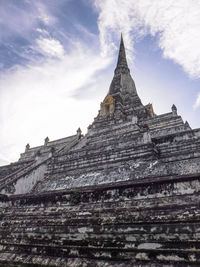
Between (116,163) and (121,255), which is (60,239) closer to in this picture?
(121,255)

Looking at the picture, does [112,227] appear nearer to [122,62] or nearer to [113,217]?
[113,217]

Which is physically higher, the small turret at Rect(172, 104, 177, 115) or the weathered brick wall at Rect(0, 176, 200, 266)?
the small turret at Rect(172, 104, 177, 115)

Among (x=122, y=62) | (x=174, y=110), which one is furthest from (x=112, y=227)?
(x=122, y=62)

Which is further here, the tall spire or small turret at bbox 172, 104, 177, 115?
the tall spire

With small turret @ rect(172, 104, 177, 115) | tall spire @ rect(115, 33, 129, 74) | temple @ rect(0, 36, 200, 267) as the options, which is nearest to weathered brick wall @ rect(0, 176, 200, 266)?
temple @ rect(0, 36, 200, 267)

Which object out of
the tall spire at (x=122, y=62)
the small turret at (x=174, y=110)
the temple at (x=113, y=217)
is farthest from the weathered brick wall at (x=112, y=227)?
the tall spire at (x=122, y=62)

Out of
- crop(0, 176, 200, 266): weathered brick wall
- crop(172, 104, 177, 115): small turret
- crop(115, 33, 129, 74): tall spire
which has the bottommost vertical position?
crop(0, 176, 200, 266): weathered brick wall

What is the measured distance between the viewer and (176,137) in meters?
13.1

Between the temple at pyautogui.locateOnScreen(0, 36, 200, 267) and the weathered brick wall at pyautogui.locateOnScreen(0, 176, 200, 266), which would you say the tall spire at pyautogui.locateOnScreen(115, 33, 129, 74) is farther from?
the weathered brick wall at pyautogui.locateOnScreen(0, 176, 200, 266)

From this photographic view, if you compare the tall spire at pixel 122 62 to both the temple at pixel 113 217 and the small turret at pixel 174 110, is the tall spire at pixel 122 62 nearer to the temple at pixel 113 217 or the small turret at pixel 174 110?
the small turret at pixel 174 110

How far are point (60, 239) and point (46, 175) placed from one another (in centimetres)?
819

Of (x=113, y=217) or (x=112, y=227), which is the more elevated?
(x=113, y=217)

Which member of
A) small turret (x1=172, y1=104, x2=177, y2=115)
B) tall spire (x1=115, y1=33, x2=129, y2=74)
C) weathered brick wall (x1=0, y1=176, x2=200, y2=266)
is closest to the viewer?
weathered brick wall (x1=0, y1=176, x2=200, y2=266)

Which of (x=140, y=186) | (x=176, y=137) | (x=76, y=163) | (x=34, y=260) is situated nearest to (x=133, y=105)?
(x=176, y=137)
